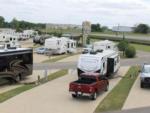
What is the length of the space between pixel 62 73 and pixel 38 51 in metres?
29.7

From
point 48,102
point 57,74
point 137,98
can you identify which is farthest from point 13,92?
point 57,74

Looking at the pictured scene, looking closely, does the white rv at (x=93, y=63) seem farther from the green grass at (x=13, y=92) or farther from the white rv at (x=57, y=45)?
the white rv at (x=57, y=45)

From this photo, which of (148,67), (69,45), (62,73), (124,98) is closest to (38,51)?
(69,45)

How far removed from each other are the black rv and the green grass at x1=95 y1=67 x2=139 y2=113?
7.84m

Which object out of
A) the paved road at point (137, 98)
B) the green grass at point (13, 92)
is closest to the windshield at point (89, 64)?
the paved road at point (137, 98)

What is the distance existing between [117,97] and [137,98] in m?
1.27

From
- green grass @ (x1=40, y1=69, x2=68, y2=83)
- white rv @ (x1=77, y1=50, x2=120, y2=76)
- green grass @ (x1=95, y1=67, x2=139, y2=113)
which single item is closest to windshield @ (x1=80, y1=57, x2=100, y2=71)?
white rv @ (x1=77, y1=50, x2=120, y2=76)

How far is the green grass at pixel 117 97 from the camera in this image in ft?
71.2

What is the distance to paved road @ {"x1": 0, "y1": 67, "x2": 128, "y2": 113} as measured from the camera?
21000 millimetres

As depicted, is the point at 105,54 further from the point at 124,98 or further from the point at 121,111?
the point at 121,111

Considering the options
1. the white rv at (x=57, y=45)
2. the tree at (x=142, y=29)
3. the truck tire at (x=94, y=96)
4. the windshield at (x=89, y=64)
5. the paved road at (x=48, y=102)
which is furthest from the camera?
the tree at (x=142, y=29)

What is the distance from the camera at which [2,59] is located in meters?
29.4

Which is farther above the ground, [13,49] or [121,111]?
[13,49]

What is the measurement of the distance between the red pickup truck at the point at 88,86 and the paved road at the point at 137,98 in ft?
6.65
